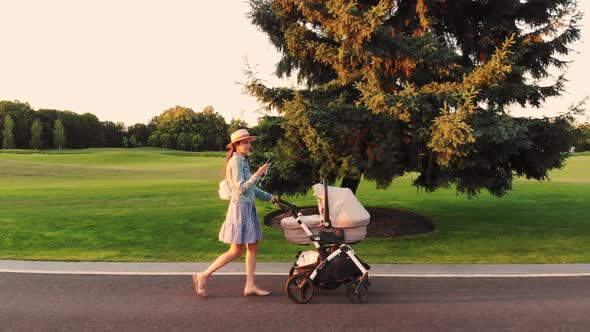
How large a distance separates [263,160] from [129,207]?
5909 millimetres

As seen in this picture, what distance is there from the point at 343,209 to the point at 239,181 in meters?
1.25

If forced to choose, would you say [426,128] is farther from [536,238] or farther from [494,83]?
[536,238]

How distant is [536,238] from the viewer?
10398 millimetres

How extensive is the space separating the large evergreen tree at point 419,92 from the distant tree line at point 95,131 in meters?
79.7

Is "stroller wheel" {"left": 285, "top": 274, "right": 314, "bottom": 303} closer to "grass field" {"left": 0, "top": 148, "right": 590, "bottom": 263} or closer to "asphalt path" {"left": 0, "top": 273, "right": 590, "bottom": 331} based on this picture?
"asphalt path" {"left": 0, "top": 273, "right": 590, "bottom": 331}

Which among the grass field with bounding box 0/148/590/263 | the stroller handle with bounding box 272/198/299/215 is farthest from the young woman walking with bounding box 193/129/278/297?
the grass field with bounding box 0/148/590/263

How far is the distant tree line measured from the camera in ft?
289

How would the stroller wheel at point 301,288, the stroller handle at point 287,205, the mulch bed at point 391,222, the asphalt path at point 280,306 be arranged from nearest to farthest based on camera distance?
the asphalt path at point 280,306 → the stroller wheel at point 301,288 → the stroller handle at point 287,205 → the mulch bed at point 391,222

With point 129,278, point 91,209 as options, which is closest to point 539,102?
point 129,278

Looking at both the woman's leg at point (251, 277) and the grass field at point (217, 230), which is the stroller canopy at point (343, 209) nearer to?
the woman's leg at point (251, 277)

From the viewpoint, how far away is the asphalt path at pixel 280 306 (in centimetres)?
509

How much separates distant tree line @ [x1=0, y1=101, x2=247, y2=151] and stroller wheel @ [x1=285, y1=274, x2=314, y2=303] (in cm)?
8504

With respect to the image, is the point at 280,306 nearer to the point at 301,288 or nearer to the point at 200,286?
the point at 301,288

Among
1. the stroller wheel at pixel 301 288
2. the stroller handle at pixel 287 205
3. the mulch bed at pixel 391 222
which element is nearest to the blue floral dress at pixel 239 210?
the stroller handle at pixel 287 205
